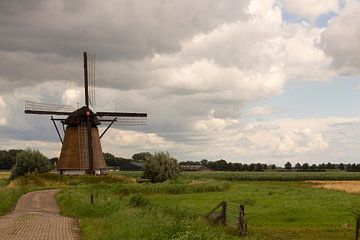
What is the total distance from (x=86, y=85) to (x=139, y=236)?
195 ft

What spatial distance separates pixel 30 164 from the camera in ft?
284

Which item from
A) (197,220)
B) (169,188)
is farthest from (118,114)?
(197,220)

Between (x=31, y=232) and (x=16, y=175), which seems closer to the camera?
(x=31, y=232)

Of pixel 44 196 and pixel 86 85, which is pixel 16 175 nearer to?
pixel 86 85

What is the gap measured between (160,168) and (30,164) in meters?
20.1

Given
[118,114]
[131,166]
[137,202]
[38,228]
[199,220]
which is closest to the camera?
[38,228]

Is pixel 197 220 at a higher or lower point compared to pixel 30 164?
lower

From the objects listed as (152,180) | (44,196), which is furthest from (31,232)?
(152,180)

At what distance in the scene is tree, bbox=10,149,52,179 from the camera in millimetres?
86188

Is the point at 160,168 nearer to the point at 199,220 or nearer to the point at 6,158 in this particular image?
the point at 199,220

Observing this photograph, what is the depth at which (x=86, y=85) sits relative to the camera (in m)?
77.0

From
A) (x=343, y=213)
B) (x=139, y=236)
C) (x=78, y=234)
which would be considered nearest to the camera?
(x=139, y=236)

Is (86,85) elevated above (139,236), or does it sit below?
above

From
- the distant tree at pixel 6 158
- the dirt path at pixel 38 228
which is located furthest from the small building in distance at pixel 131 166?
the dirt path at pixel 38 228
